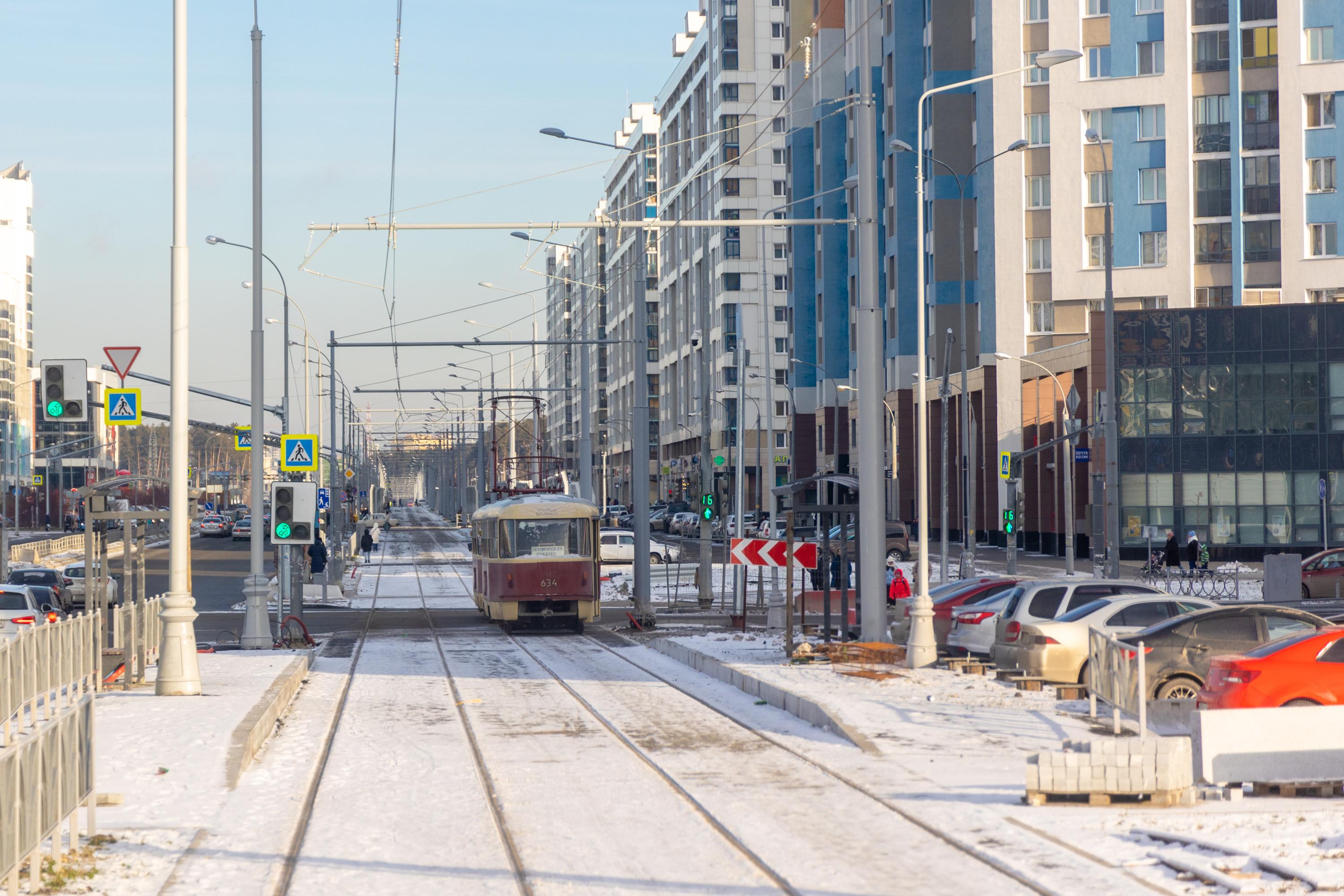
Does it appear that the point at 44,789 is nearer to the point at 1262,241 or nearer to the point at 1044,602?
the point at 1044,602

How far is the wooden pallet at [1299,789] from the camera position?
463 inches

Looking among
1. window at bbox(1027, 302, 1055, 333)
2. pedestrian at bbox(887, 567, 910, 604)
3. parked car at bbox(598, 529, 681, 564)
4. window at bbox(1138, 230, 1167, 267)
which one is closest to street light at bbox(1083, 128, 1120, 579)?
pedestrian at bbox(887, 567, 910, 604)

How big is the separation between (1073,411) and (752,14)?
6325 cm

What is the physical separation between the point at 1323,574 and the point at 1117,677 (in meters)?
28.0

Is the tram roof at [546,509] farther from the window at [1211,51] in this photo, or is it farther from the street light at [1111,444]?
the window at [1211,51]

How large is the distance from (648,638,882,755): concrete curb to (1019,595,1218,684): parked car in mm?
3376

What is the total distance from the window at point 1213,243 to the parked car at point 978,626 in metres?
45.5

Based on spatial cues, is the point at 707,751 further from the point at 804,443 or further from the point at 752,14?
the point at 752,14

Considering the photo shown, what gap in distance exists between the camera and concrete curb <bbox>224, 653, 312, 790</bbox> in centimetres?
1260

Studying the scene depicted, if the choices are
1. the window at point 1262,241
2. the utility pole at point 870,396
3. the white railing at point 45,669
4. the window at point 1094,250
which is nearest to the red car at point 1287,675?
the utility pole at point 870,396

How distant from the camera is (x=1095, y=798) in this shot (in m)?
11.0

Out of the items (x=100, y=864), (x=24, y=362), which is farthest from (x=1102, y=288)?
(x=24, y=362)

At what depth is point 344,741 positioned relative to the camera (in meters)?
15.0

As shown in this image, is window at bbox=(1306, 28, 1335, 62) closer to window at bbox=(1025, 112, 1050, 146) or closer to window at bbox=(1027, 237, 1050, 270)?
window at bbox=(1025, 112, 1050, 146)
